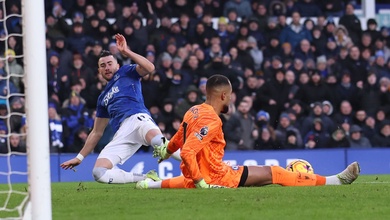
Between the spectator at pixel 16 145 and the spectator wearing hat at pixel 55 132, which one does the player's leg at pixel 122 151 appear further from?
the spectator wearing hat at pixel 55 132

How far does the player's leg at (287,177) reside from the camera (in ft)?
36.6

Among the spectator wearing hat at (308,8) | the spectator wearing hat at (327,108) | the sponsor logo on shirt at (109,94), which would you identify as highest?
the spectator wearing hat at (308,8)

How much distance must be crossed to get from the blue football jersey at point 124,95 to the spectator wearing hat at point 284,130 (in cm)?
795

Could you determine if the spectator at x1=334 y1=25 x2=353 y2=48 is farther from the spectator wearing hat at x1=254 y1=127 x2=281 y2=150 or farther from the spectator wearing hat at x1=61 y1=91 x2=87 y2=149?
the spectator wearing hat at x1=61 y1=91 x2=87 y2=149

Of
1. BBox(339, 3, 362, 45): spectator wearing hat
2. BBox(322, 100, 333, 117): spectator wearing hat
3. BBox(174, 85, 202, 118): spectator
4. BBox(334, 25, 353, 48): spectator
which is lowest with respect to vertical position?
BBox(322, 100, 333, 117): spectator wearing hat

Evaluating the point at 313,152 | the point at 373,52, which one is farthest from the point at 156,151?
the point at 373,52

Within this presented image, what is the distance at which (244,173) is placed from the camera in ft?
36.3

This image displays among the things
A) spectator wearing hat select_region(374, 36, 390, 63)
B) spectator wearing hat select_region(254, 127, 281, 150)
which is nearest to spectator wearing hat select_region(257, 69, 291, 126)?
spectator wearing hat select_region(254, 127, 281, 150)

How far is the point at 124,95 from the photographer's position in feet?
40.5

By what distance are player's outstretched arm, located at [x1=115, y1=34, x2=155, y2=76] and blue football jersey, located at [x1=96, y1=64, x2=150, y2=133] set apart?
0.71 ft

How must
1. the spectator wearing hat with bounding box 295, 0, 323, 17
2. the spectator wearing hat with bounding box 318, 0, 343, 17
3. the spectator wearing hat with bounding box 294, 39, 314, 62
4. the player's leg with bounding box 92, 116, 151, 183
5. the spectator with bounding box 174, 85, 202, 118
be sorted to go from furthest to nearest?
1. the spectator wearing hat with bounding box 318, 0, 343, 17
2. the spectator wearing hat with bounding box 295, 0, 323, 17
3. the spectator wearing hat with bounding box 294, 39, 314, 62
4. the spectator with bounding box 174, 85, 202, 118
5. the player's leg with bounding box 92, 116, 151, 183

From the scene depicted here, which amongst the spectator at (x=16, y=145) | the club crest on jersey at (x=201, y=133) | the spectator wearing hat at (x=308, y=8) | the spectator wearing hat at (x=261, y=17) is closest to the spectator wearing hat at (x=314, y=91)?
the spectator wearing hat at (x=261, y=17)

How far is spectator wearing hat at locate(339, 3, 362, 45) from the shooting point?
22.9m

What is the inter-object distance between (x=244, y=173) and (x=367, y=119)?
33.7ft
